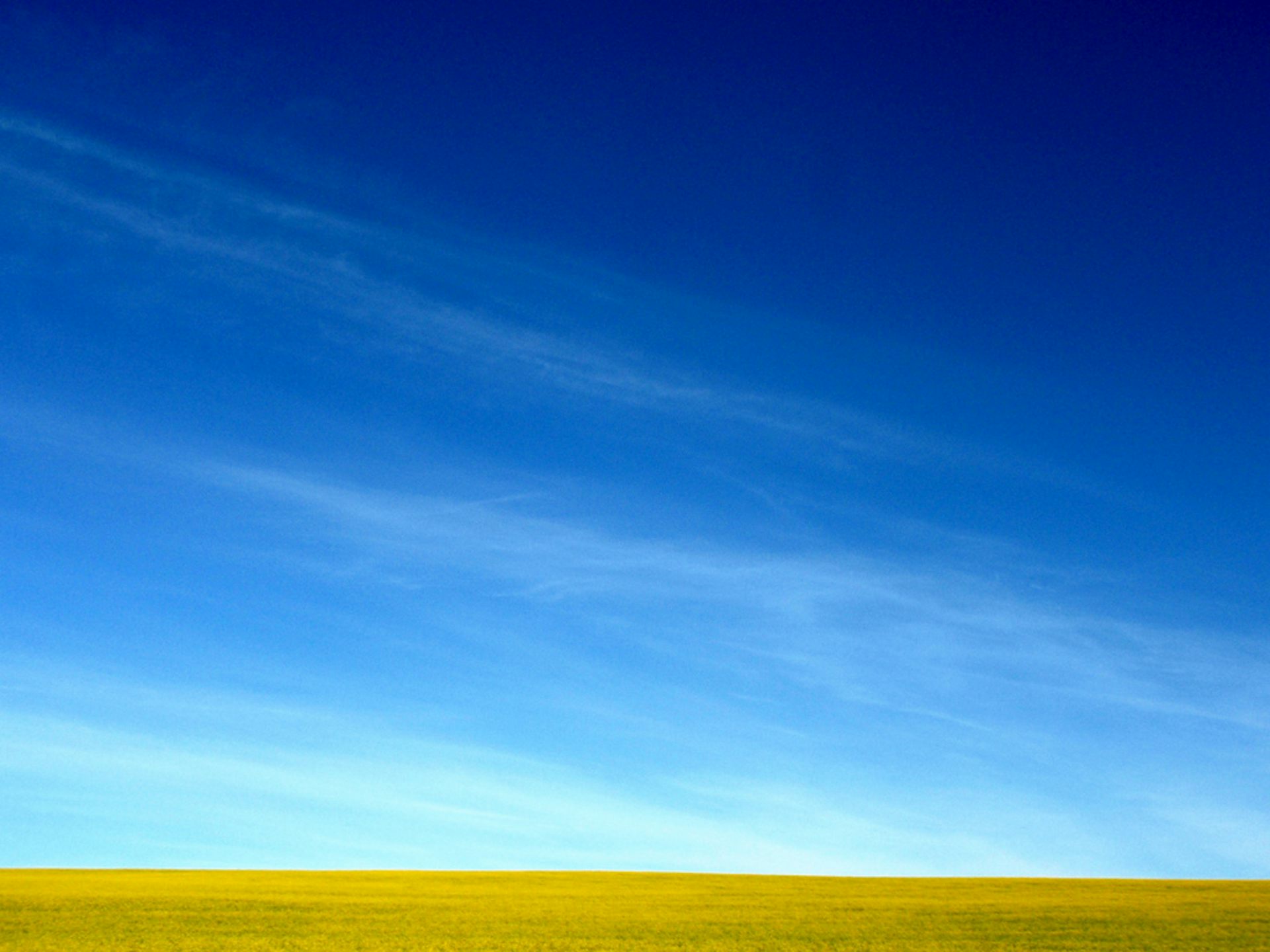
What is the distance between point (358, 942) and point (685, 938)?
31.8ft

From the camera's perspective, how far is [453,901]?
39.8m

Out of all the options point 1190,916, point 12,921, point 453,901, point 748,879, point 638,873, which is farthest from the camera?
point 638,873

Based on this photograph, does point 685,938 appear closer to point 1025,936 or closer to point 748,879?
point 1025,936

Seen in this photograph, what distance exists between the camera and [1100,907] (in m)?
39.1

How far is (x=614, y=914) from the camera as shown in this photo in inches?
1463

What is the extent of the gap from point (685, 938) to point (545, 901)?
9.42 meters

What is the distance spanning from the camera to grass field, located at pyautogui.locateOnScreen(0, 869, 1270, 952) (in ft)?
104

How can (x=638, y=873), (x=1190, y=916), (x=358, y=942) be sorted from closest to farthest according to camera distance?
(x=358, y=942), (x=1190, y=916), (x=638, y=873)

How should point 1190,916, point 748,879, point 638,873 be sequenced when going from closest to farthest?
point 1190,916
point 748,879
point 638,873

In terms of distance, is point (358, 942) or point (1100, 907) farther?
point (1100, 907)

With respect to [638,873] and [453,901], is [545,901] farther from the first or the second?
[638,873]

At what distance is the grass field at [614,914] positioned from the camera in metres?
31.7

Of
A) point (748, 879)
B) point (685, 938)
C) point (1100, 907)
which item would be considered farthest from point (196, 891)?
point (1100, 907)

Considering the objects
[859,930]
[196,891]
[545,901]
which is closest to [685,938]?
[859,930]
